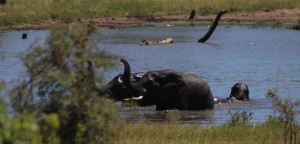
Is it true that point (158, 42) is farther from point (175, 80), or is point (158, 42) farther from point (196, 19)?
point (175, 80)

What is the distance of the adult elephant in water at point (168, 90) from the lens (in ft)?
59.7

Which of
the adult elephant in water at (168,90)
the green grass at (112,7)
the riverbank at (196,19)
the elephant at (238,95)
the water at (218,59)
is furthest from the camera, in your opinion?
the green grass at (112,7)

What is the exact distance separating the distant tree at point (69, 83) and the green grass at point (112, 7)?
38325 mm

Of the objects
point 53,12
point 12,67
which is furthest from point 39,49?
point 53,12

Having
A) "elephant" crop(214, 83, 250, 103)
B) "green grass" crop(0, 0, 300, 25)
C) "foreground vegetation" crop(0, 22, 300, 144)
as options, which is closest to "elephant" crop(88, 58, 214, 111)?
"elephant" crop(214, 83, 250, 103)

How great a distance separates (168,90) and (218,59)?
11.8 metres

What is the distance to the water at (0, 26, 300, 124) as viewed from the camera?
60.6 feet

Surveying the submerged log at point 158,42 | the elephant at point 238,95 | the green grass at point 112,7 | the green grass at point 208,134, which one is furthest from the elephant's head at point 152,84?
the green grass at point 112,7

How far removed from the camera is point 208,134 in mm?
11969

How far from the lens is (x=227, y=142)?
1138cm

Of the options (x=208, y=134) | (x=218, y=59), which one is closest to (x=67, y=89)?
(x=208, y=134)

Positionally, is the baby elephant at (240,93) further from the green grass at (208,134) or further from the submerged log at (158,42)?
the submerged log at (158,42)

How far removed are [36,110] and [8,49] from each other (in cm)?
2645

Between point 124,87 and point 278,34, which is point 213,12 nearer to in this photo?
point 278,34
